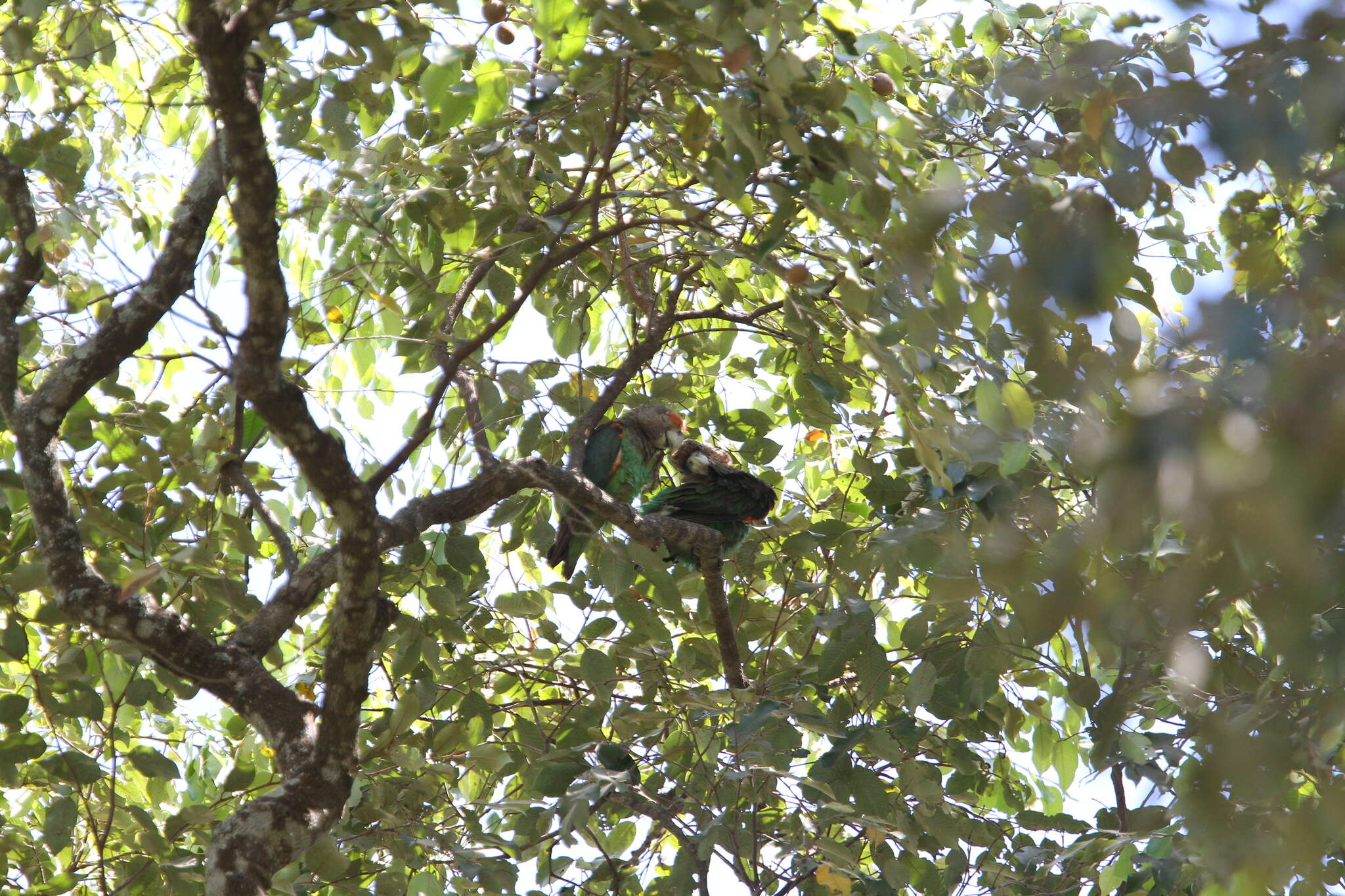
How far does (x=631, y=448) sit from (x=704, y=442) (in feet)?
0.96

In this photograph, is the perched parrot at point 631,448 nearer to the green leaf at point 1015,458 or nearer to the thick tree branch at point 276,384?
the thick tree branch at point 276,384

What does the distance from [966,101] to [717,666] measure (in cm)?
189

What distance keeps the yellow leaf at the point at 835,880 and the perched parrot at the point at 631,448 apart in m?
1.45

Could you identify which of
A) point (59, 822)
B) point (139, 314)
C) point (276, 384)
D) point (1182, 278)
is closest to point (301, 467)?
point (276, 384)

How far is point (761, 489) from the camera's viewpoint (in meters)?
3.52

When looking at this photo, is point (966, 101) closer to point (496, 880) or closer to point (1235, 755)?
point (496, 880)

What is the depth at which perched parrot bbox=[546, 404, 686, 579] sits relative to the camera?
3869mm

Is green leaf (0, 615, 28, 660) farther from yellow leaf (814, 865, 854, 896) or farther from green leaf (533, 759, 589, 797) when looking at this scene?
yellow leaf (814, 865, 854, 896)

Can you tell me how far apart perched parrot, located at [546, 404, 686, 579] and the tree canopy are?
0.17 metres

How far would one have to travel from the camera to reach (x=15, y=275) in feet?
8.26

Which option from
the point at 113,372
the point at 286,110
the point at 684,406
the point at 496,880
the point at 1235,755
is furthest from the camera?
the point at 684,406

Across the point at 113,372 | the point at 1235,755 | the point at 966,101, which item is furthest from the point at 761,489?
the point at 1235,755

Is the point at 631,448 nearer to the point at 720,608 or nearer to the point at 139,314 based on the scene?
the point at 720,608

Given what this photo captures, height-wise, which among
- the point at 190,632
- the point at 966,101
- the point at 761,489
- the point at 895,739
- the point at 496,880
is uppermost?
the point at 966,101
